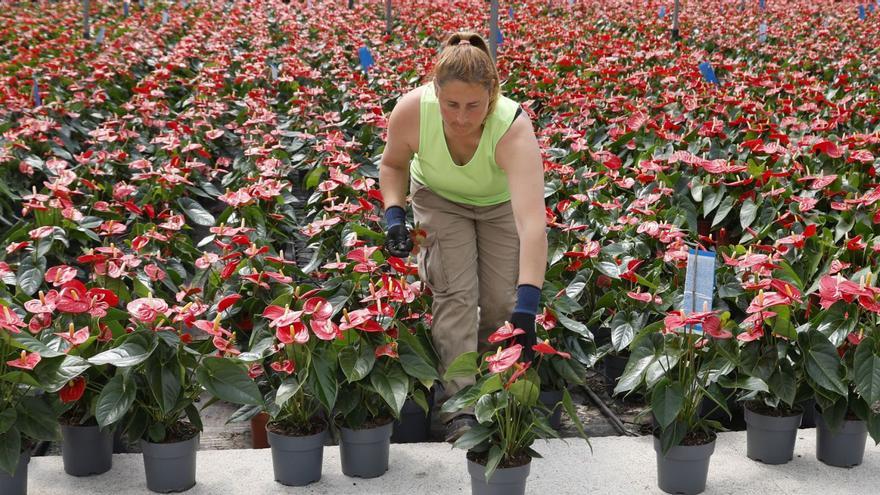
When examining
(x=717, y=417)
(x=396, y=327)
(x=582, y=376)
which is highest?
(x=396, y=327)

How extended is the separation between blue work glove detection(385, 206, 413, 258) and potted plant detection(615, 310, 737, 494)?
825mm

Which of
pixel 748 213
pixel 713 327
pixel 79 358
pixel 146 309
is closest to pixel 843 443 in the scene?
pixel 713 327

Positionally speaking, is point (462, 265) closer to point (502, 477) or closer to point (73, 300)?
point (502, 477)

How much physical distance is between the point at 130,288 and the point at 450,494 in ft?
5.83

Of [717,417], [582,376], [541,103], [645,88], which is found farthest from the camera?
[541,103]

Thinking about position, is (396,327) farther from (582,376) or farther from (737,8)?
(737,8)

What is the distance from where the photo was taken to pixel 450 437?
306 centimetres

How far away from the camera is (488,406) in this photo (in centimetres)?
260

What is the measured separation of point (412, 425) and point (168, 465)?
0.86 metres

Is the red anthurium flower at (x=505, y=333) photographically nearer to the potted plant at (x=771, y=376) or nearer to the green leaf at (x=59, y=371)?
the potted plant at (x=771, y=376)

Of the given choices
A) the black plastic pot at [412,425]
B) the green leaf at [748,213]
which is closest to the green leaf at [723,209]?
the green leaf at [748,213]

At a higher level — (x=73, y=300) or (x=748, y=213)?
(x=73, y=300)

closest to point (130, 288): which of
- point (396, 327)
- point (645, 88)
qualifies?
point (396, 327)

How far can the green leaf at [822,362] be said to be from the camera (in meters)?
2.85
